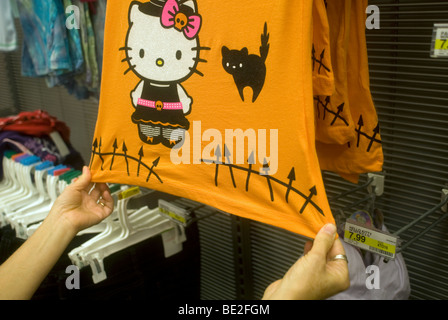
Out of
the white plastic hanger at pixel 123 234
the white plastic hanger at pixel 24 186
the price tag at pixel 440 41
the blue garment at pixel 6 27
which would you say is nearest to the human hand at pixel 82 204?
the white plastic hanger at pixel 123 234

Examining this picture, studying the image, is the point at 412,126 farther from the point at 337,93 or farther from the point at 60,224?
the point at 60,224

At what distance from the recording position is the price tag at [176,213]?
1.42 meters

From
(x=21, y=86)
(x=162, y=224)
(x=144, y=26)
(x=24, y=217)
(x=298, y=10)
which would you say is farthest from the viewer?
(x=21, y=86)

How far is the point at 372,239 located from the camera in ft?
3.34

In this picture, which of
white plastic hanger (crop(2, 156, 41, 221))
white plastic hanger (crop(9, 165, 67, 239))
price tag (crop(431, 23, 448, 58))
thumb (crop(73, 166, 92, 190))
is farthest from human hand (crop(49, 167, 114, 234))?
price tag (crop(431, 23, 448, 58))

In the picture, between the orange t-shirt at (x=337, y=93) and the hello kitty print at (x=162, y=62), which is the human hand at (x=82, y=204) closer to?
the hello kitty print at (x=162, y=62)

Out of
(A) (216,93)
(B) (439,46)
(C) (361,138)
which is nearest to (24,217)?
(A) (216,93)

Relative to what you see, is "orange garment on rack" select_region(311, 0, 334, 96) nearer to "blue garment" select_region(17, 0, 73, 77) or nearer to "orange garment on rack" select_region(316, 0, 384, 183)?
"orange garment on rack" select_region(316, 0, 384, 183)

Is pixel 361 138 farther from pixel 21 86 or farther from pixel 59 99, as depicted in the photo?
pixel 21 86

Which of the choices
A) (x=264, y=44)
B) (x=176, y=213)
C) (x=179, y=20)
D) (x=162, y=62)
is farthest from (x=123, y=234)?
(x=264, y=44)

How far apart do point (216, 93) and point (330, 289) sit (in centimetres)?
47

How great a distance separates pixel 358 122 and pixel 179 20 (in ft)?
1.66

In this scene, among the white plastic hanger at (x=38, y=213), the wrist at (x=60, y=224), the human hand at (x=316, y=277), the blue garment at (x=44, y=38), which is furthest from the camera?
the blue garment at (x=44, y=38)

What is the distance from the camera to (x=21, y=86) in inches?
128
